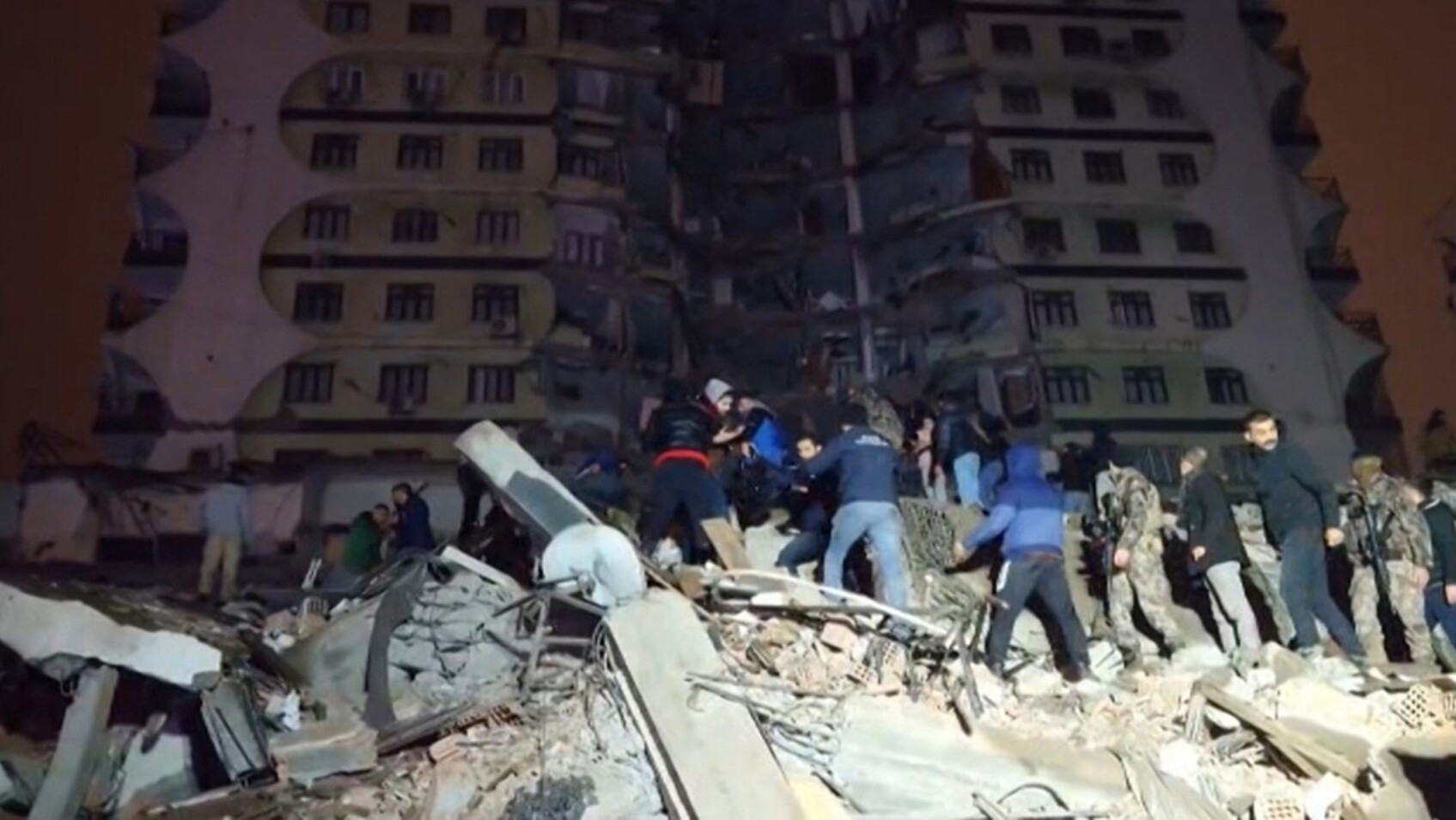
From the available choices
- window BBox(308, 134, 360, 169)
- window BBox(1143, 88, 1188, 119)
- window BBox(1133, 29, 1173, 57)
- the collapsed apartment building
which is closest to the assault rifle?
the collapsed apartment building

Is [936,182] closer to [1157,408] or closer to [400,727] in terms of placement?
[1157,408]

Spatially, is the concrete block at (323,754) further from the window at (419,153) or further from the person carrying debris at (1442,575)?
the window at (419,153)

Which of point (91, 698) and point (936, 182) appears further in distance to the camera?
point (936, 182)

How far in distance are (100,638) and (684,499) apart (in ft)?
12.1

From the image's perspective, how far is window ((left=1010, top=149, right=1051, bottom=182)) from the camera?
2131cm

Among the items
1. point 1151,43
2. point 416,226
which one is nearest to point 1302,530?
point 416,226

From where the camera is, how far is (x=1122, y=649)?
295 inches

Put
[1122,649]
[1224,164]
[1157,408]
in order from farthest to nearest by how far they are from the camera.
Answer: [1224,164] < [1157,408] < [1122,649]

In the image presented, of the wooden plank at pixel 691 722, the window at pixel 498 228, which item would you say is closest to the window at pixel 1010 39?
the window at pixel 498 228

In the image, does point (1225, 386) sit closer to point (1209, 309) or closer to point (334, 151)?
point (1209, 309)

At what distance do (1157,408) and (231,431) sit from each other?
15933 millimetres

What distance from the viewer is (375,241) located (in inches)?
757

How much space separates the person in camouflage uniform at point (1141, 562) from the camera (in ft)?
24.2

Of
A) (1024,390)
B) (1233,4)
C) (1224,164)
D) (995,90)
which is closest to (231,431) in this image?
(1024,390)
